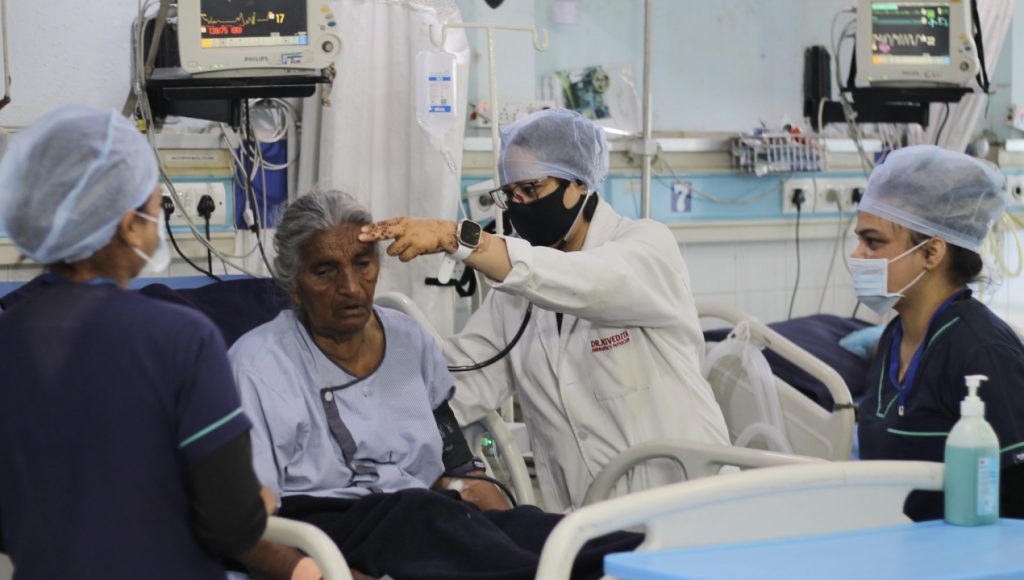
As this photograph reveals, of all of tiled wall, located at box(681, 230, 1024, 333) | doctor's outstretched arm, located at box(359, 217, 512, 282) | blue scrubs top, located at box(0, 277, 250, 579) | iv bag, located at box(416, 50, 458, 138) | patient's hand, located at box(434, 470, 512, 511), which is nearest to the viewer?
blue scrubs top, located at box(0, 277, 250, 579)

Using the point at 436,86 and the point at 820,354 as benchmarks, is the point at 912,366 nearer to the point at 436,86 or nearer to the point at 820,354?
the point at 436,86

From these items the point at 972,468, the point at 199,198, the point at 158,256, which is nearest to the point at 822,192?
the point at 199,198

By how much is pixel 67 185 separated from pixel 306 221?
102 centimetres

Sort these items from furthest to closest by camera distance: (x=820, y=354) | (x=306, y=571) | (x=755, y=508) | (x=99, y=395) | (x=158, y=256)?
1. (x=820, y=354)
2. (x=306, y=571)
3. (x=755, y=508)
4. (x=158, y=256)
5. (x=99, y=395)

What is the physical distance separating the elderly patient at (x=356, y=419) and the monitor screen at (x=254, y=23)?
2.50 feet

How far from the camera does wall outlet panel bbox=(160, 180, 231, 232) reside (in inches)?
145

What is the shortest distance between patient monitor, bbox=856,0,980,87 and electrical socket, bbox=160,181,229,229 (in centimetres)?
230

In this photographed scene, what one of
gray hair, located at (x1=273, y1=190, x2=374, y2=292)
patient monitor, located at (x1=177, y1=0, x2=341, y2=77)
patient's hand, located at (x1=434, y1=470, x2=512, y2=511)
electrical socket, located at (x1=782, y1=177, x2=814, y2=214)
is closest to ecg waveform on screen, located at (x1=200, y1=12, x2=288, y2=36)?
patient monitor, located at (x1=177, y1=0, x2=341, y2=77)

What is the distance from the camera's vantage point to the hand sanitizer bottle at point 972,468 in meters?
1.92

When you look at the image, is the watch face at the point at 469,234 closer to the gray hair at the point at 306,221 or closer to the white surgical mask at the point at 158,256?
the gray hair at the point at 306,221

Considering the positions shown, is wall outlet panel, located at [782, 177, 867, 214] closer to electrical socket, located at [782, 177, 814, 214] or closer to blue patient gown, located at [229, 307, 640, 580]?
electrical socket, located at [782, 177, 814, 214]

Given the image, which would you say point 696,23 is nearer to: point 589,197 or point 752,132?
point 752,132

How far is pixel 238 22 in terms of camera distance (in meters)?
3.18

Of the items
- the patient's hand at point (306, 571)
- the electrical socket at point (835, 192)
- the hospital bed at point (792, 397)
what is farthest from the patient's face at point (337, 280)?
the electrical socket at point (835, 192)
